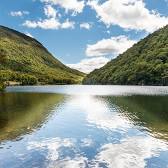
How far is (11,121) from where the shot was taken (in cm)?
5797

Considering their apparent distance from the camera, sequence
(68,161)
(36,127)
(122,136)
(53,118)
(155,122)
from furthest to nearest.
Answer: (53,118)
(155,122)
(36,127)
(122,136)
(68,161)

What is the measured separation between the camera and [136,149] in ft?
120

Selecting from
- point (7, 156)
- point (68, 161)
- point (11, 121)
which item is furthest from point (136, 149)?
point (11, 121)

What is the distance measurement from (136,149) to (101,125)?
63.9 feet

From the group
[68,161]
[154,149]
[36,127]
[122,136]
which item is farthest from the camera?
[36,127]

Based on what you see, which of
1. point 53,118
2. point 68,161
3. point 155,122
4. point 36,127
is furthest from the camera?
point 53,118

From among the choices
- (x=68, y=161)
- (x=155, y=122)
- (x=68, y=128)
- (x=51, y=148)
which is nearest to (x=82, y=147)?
(x=51, y=148)

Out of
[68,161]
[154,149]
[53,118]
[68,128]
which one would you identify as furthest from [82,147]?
[53,118]

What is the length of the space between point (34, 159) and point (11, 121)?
27.5m

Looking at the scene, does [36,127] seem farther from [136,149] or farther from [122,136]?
[136,149]

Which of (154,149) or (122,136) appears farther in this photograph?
(122,136)

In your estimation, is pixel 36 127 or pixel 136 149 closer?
pixel 136 149

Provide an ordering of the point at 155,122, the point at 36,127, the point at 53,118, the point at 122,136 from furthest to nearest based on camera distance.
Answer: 1. the point at 53,118
2. the point at 155,122
3. the point at 36,127
4. the point at 122,136

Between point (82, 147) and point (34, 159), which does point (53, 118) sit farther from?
point (34, 159)
